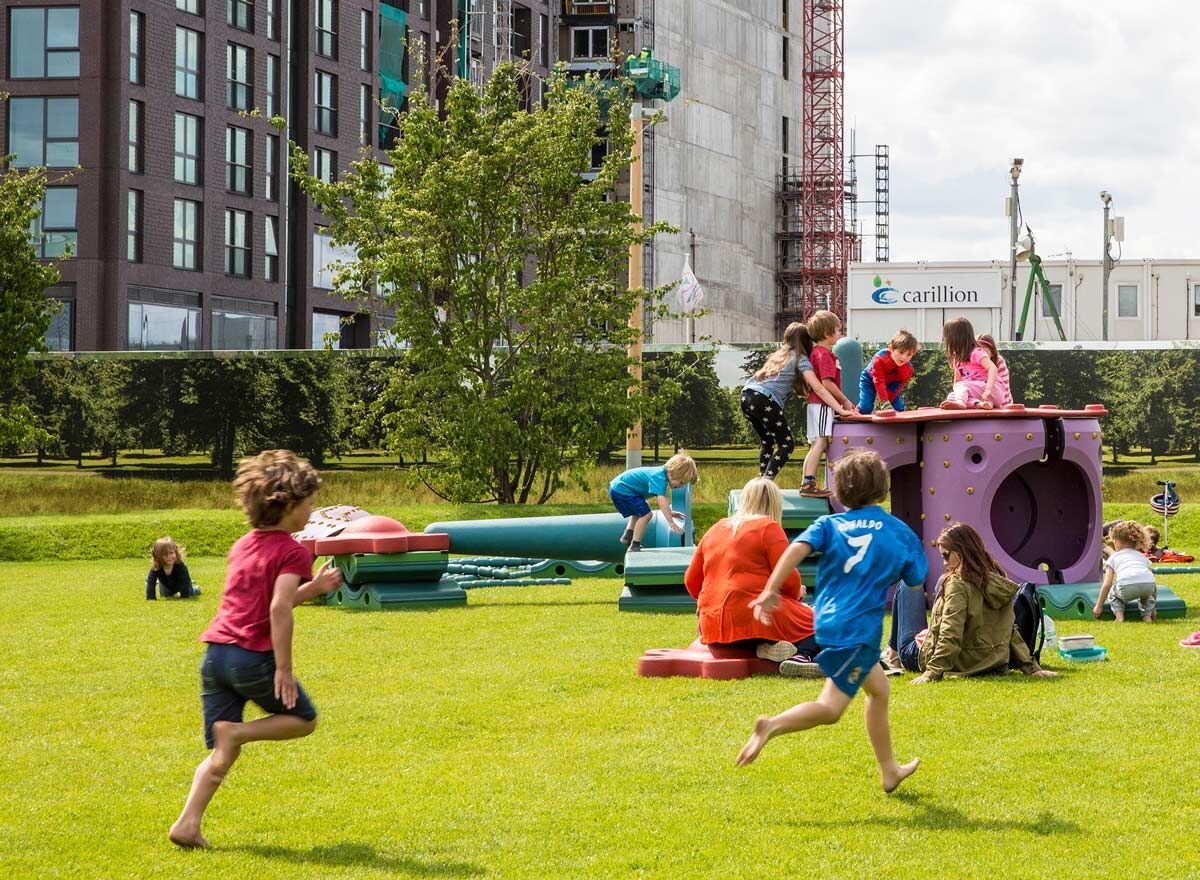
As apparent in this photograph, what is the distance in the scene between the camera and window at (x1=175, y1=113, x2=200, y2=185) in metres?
54.8

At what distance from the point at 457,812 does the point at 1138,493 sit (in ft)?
86.8

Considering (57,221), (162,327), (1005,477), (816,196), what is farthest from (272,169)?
(1005,477)

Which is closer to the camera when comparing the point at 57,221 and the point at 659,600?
the point at 659,600

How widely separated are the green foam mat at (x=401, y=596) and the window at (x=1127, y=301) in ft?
179

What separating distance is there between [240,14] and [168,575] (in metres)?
43.2

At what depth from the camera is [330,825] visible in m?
7.24

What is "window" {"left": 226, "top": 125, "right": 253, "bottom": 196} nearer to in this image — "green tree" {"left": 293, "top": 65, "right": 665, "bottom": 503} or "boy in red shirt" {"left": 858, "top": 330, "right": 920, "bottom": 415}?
"green tree" {"left": 293, "top": 65, "right": 665, "bottom": 503}

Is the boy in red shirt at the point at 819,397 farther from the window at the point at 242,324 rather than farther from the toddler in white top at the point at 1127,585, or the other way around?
the window at the point at 242,324

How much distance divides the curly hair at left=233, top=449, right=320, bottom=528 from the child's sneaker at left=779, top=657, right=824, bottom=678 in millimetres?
5065

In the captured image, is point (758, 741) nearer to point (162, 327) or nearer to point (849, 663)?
point (849, 663)

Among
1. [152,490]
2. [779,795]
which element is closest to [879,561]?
[779,795]

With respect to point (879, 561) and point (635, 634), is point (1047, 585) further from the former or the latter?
point (879, 561)

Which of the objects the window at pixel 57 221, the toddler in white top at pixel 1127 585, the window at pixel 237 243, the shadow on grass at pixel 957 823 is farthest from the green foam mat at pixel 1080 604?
the window at pixel 237 243

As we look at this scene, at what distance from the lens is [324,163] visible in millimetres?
62438
